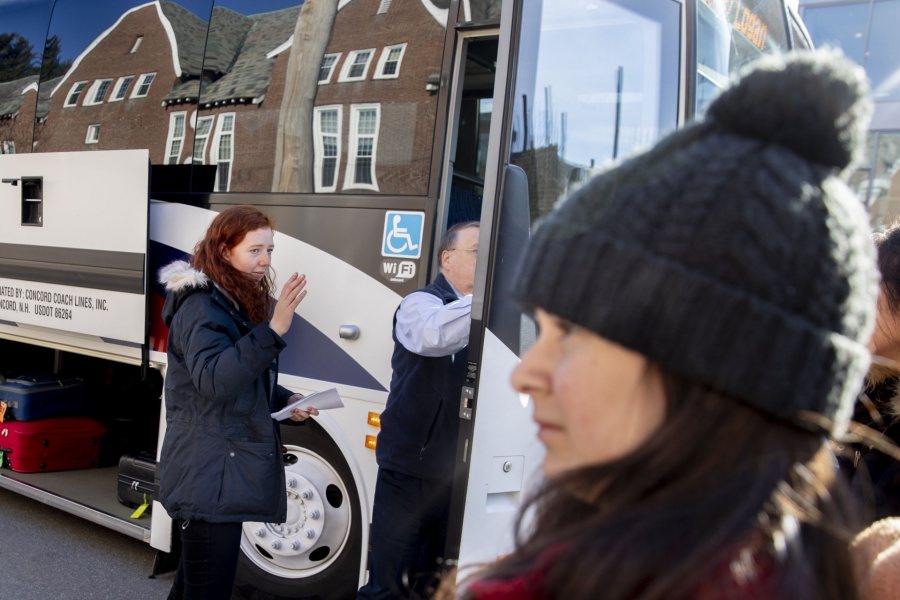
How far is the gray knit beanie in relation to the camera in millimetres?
872

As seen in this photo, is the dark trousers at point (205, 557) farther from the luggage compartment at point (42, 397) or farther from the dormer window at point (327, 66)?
the luggage compartment at point (42, 397)

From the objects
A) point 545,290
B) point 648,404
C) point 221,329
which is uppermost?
point 545,290

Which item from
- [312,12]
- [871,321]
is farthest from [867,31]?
[871,321]

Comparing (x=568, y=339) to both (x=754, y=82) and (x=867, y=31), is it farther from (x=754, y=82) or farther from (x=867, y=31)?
(x=867, y=31)

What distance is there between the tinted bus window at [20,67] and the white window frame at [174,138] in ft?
4.17

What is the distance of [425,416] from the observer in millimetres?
3621

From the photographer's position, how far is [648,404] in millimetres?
926

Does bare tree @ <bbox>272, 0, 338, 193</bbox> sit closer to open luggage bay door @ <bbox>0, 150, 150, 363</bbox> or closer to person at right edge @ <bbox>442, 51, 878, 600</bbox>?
open luggage bay door @ <bbox>0, 150, 150, 363</bbox>

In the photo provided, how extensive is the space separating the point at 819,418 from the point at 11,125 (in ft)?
19.6

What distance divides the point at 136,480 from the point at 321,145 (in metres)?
2.30

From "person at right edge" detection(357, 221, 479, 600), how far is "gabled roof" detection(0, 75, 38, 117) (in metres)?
3.49

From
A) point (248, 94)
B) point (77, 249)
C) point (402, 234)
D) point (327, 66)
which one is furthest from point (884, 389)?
point (77, 249)

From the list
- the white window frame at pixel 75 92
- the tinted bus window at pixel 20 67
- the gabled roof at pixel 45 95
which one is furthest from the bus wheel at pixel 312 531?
the tinted bus window at pixel 20 67

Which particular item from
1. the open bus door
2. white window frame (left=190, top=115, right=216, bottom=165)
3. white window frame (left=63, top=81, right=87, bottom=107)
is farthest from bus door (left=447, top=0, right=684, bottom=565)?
white window frame (left=63, top=81, right=87, bottom=107)
